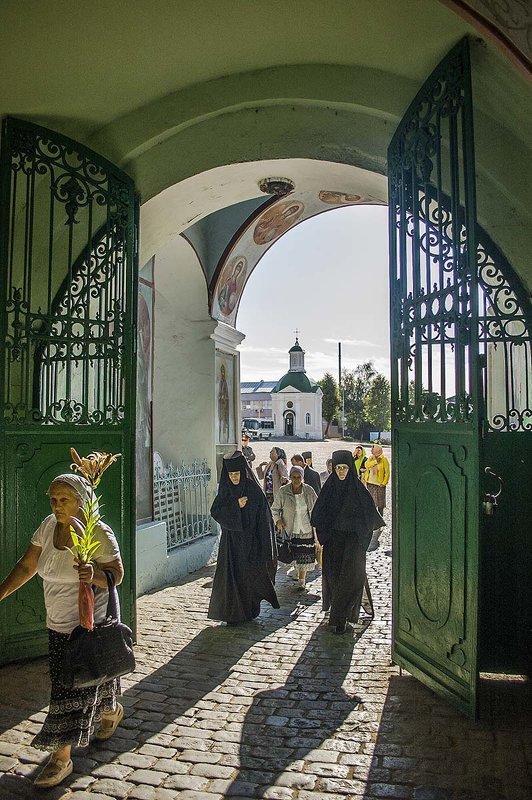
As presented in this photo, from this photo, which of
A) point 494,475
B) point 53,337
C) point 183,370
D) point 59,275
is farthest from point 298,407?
point 494,475

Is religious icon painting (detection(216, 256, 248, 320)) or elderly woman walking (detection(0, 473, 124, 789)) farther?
religious icon painting (detection(216, 256, 248, 320))

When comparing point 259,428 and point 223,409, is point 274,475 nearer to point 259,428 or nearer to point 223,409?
point 223,409

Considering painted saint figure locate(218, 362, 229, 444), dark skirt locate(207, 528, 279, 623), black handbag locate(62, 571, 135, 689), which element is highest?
painted saint figure locate(218, 362, 229, 444)

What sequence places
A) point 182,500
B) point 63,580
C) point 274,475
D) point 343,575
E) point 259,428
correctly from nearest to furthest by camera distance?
point 63,580, point 343,575, point 182,500, point 274,475, point 259,428

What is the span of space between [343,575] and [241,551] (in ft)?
3.49

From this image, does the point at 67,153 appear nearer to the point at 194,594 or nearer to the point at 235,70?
the point at 235,70

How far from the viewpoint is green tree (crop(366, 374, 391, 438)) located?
5706 centimetres

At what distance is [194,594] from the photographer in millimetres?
7816

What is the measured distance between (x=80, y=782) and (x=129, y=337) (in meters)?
3.45

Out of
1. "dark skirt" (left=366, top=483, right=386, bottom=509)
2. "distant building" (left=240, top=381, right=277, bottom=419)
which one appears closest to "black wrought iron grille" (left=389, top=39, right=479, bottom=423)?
"dark skirt" (left=366, top=483, right=386, bottom=509)

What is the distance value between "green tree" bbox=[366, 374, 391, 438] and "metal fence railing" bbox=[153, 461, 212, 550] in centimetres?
4768

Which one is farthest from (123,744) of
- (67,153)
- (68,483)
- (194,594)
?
(67,153)

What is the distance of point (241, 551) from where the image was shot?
6.77 metres

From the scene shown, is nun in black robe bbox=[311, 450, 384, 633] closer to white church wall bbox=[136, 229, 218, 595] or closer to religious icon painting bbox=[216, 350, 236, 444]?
white church wall bbox=[136, 229, 218, 595]
